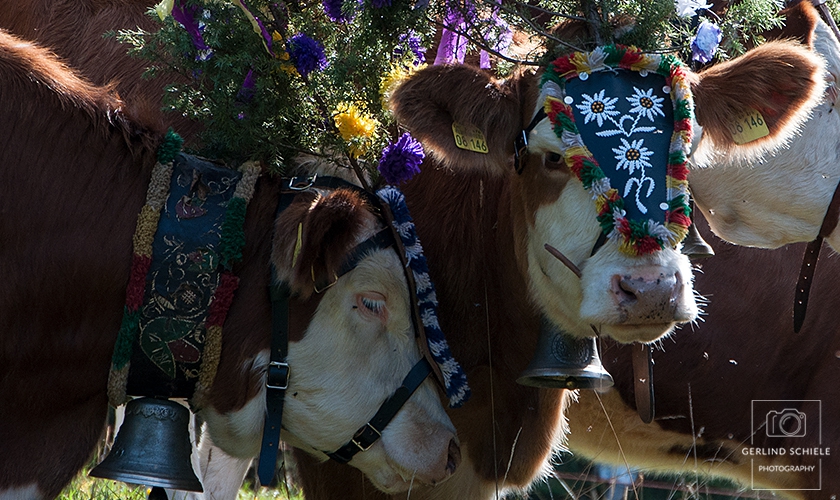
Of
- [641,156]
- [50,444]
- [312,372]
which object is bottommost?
[50,444]

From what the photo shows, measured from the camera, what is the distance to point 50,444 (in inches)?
117

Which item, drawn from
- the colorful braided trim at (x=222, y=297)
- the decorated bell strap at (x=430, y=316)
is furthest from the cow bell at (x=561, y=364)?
the colorful braided trim at (x=222, y=297)

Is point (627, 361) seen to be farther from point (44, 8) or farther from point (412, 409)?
point (44, 8)

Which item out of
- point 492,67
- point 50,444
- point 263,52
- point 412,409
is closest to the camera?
point 50,444

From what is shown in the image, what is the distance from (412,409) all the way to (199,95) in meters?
1.40

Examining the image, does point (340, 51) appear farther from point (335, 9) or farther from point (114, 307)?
point (114, 307)

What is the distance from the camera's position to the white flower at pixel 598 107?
3148 mm

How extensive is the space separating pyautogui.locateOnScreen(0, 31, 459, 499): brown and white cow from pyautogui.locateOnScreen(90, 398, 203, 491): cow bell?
85mm

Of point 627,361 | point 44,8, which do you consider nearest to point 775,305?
point 627,361

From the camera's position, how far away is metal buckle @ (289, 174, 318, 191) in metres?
3.26

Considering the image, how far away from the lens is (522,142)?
3.35m

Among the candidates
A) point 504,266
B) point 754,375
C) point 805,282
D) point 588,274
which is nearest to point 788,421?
point 754,375

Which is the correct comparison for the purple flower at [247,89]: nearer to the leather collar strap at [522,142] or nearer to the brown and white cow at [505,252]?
the brown and white cow at [505,252]

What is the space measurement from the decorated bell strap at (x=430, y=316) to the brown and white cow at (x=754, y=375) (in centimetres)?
146
